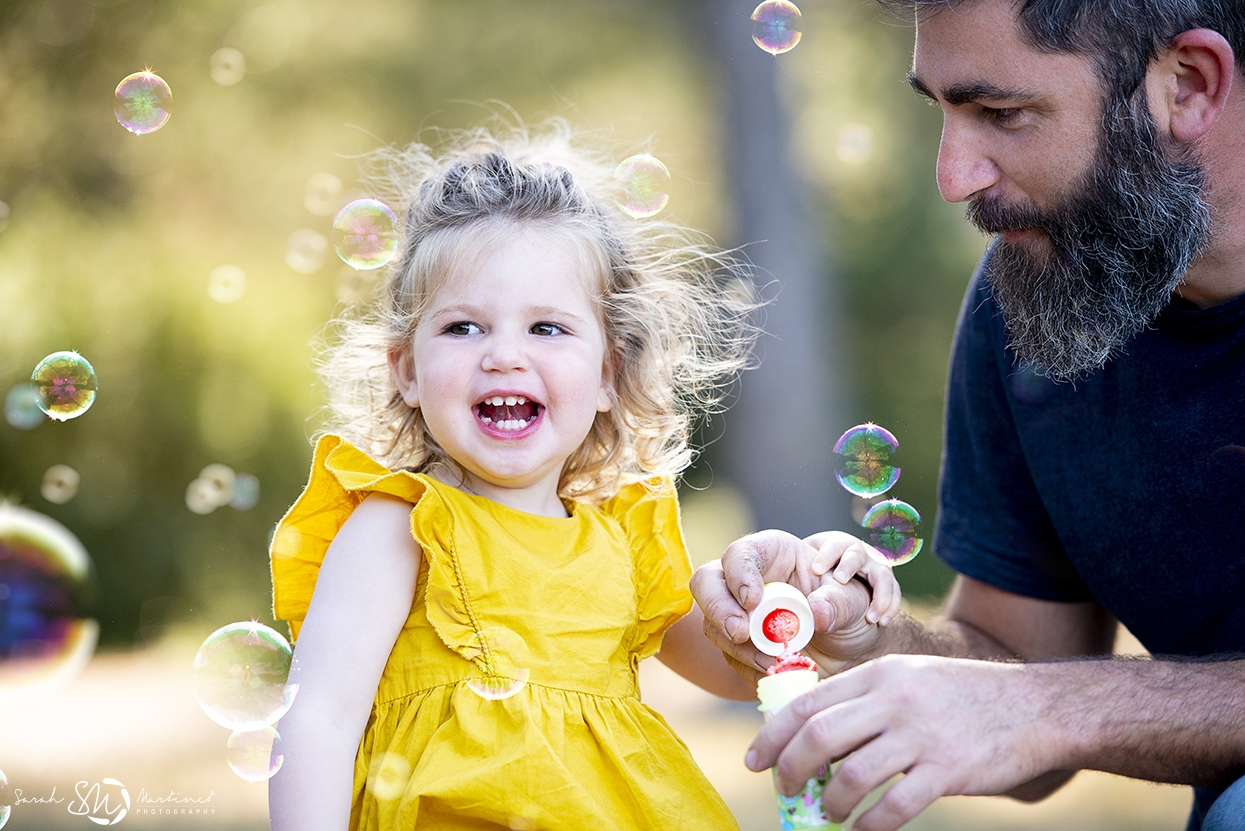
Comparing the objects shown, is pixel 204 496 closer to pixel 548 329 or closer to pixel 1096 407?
pixel 548 329

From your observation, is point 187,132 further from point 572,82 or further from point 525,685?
point 525,685

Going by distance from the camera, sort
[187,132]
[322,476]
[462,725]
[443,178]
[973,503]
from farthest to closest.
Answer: [187,132] → [973,503] → [443,178] → [322,476] → [462,725]

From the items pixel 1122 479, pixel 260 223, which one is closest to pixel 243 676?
pixel 1122 479

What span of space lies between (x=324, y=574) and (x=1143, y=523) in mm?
1423

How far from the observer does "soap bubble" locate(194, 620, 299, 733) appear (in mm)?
1645

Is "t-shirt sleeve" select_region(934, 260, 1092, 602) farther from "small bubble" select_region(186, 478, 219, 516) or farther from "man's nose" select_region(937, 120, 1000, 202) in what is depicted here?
"small bubble" select_region(186, 478, 219, 516)

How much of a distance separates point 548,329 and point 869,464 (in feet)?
2.24

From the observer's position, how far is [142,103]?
2420 mm

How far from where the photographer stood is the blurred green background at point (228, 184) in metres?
7.61

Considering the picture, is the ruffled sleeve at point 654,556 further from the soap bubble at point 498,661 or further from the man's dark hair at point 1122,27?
the man's dark hair at point 1122,27

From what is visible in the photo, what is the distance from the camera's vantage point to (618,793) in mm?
1619

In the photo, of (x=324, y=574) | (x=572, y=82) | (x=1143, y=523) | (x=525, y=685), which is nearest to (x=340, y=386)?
(x=324, y=574)

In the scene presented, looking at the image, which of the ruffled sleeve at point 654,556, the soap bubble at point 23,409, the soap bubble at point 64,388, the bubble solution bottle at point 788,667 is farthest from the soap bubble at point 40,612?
the bubble solution bottle at point 788,667
